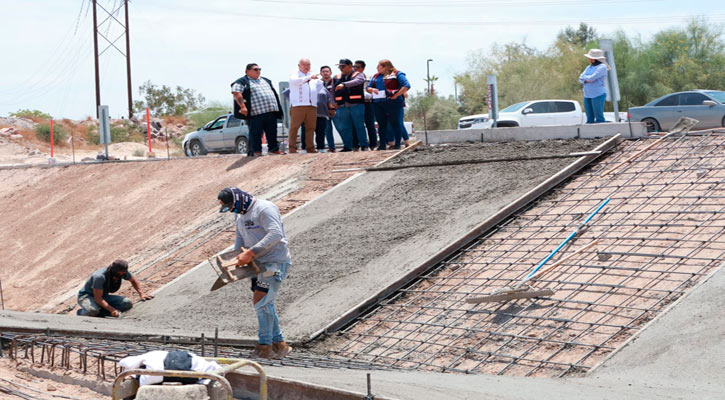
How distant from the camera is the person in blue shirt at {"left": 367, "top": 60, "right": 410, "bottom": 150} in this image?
15991 millimetres

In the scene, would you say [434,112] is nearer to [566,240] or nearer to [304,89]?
[304,89]

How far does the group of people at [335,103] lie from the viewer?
16.4 meters

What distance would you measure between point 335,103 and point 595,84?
500cm

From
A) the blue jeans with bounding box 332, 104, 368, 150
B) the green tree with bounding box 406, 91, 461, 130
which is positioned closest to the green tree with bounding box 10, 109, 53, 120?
the green tree with bounding box 406, 91, 461, 130

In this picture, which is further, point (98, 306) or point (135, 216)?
point (135, 216)

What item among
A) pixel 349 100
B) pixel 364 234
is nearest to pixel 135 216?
pixel 349 100

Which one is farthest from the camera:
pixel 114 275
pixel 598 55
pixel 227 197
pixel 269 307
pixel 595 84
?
pixel 598 55

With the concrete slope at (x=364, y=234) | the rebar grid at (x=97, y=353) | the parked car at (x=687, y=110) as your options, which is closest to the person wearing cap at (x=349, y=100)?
the concrete slope at (x=364, y=234)

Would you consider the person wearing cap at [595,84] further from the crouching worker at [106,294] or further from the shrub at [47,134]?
the shrub at [47,134]

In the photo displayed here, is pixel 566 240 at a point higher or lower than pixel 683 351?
higher

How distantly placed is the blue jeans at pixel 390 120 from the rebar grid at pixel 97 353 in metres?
7.43

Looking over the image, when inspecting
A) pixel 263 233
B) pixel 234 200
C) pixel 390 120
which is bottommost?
pixel 263 233

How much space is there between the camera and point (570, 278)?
9711 millimetres

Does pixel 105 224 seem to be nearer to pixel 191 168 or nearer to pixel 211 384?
pixel 191 168
